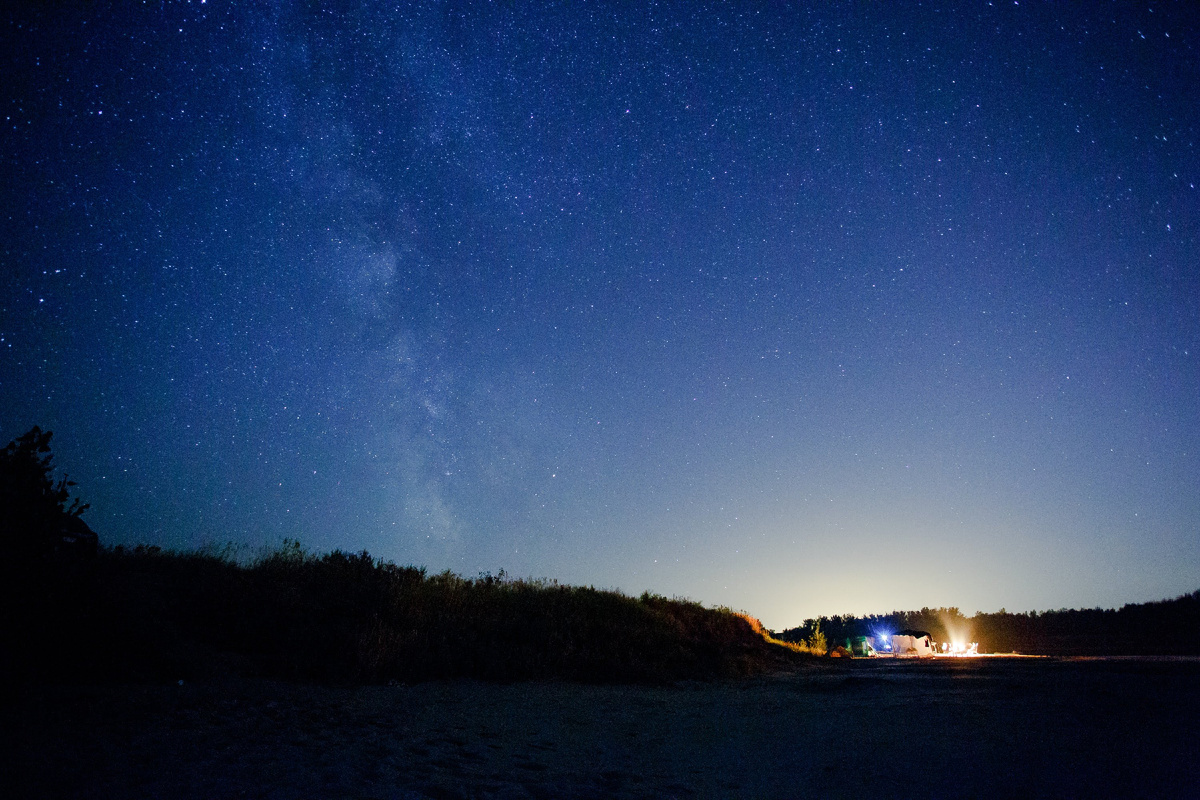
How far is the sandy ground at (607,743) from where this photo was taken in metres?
3.80

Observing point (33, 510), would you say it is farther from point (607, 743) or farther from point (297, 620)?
point (607, 743)

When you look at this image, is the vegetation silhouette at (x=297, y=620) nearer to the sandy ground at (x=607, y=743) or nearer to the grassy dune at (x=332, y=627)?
the grassy dune at (x=332, y=627)

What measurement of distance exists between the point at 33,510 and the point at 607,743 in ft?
22.3

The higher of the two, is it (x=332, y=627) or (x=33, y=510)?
(x=33, y=510)

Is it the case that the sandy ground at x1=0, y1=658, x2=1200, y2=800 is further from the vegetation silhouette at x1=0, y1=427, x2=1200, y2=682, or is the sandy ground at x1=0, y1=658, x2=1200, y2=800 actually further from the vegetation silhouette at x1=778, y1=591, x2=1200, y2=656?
the vegetation silhouette at x1=778, y1=591, x2=1200, y2=656

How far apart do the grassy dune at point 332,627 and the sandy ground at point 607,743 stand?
2.42 ft

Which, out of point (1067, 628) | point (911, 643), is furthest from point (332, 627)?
point (1067, 628)

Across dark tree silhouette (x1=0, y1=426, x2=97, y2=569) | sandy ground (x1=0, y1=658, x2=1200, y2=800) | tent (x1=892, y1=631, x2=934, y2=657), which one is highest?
dark tree silhouette (x1=0, y1=426, x2=97, y2=569)

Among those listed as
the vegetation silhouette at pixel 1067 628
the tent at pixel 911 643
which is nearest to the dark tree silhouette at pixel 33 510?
the vegetation silhouette at pixel 1067 628

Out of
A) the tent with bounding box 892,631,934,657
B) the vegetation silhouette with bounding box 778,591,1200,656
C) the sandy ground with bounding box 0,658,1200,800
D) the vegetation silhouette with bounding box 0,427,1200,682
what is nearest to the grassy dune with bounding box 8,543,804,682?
the vegetation silhouette with bounding box 0,427,1200,682

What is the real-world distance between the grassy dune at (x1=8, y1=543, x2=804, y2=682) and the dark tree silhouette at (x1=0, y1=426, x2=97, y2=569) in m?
0.32

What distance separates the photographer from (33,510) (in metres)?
5.73

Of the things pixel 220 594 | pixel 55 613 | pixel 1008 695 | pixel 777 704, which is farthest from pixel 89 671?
pixel 1008 695

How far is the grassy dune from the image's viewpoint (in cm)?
646
